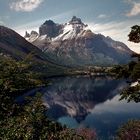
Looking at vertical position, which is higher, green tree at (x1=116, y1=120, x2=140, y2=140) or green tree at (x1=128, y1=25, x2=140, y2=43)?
green tree at (x1=128, y1=25, x2=140, y2=43)

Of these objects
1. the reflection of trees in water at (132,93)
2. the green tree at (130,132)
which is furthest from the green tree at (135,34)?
the green tree at (130,132)

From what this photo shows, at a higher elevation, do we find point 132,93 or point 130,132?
point 132,93

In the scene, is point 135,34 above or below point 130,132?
above

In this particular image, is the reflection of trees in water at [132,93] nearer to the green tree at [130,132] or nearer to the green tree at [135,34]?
the green tree at [135,34]

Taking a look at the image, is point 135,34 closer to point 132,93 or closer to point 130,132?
point 132,93

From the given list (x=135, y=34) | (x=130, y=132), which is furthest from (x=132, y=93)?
(x=130, y=132)

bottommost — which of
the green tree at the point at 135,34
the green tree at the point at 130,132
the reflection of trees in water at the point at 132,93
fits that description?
the green tree at the point at 130,132

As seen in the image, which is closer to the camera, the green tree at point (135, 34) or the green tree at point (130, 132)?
the green tree at point (135, 34)

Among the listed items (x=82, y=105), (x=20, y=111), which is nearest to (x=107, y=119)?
(x=82, y=105)

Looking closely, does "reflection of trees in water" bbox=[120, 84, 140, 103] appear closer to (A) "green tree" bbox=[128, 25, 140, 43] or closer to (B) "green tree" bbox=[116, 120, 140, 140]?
(A) "green tree" bbox=[128, 25, 140, 43]

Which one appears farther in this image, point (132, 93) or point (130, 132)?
point (130, 132)

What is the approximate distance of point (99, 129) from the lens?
122062mm

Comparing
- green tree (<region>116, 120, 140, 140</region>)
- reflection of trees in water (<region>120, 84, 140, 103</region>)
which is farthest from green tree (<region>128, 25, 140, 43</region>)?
green tree (<region>116, 120, 140, 140</region>)

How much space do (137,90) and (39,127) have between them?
13.0m
